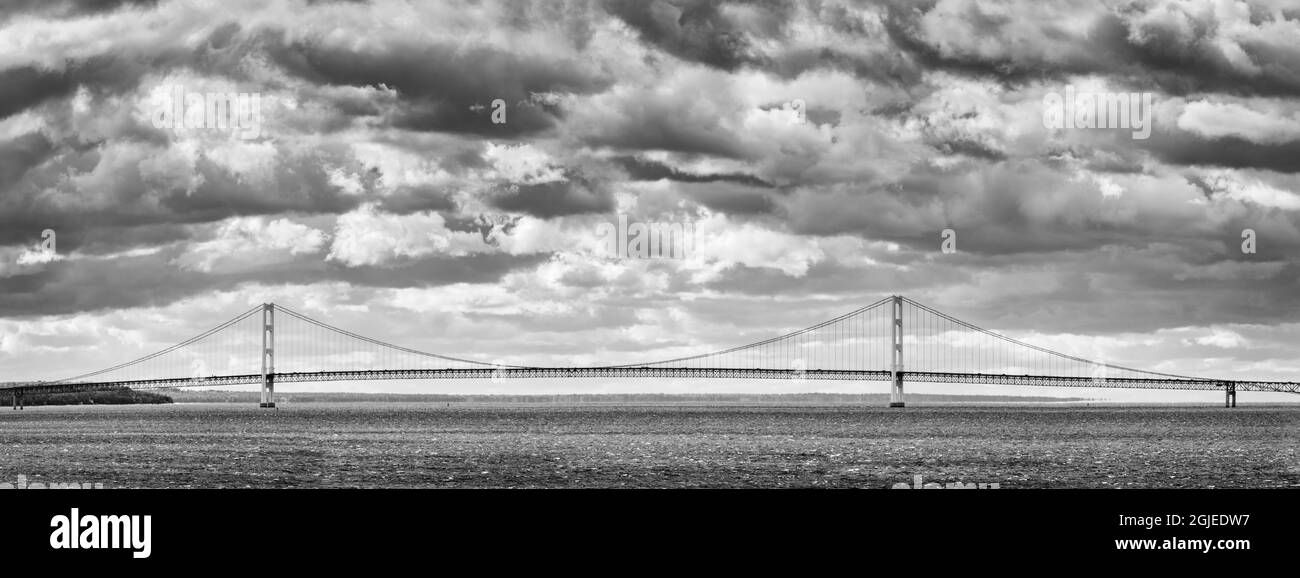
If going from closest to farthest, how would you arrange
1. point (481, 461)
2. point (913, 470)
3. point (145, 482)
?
point (145, 482), point (913, 470), point (481, 461)
